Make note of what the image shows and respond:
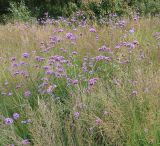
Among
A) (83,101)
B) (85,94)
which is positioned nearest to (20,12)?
(85,94)

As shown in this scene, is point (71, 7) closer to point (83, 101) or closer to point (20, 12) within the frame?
point (20, 12)

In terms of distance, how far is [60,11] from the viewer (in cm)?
1114

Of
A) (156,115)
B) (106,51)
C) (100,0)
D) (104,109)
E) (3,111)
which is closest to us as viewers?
(156,115)

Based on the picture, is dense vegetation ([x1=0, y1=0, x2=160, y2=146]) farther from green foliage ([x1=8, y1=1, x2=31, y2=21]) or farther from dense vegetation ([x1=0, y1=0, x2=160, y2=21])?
dense vegetation ([x1=0, y1=0, x2=160, y2=21])

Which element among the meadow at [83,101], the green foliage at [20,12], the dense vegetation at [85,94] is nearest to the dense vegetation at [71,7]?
the green foliage at [20,12]

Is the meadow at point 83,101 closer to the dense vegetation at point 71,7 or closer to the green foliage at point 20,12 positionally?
the green foliage at point 20,12

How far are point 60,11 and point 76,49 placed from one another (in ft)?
21.0

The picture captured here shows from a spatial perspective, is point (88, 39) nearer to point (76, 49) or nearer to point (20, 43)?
point (76, 49)

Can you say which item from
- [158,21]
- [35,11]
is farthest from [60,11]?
[158,21]

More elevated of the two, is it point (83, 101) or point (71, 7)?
point (83, 101)

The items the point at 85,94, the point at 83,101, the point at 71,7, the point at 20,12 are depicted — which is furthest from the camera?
the point at 71,7

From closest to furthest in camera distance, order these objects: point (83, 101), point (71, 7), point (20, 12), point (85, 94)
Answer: point (83, 101)
point (85, 94)
point (20, 12)
point (71, 7)

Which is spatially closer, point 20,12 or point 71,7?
point 20,12

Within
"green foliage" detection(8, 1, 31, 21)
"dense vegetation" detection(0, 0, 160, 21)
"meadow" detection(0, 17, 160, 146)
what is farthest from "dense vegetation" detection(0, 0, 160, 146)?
"dense vegetation" detection(0, 0, 160, 21)
